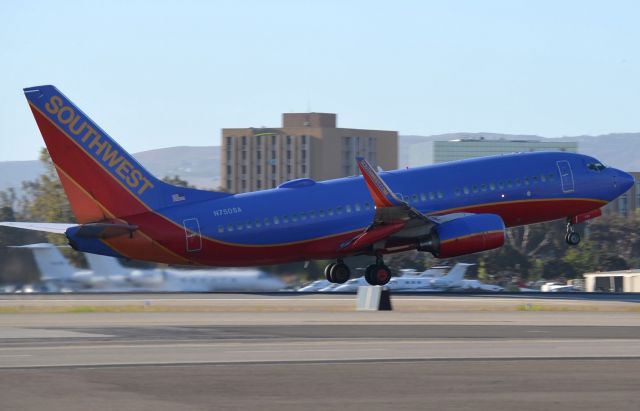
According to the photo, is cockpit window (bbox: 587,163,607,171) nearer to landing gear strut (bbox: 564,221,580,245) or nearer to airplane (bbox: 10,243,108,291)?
landing gear strut (bbox: 564,221,580,245)

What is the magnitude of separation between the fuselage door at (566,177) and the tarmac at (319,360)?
19.2ft

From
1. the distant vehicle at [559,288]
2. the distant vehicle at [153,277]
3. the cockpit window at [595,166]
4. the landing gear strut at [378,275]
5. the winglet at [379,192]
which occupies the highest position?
the cockpit window at [595,166]

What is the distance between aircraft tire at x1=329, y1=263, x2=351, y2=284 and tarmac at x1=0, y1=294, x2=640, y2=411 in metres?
1.64

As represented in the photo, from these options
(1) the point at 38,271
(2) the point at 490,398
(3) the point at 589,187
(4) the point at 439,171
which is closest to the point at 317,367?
(2) the point at 490,398

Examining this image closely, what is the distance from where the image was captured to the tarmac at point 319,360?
24.1 metres

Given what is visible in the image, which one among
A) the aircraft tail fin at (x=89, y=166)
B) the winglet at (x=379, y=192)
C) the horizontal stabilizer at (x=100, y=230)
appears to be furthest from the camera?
the winglet at (x=379, y=192)

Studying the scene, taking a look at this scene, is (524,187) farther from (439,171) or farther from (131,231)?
(131,231)

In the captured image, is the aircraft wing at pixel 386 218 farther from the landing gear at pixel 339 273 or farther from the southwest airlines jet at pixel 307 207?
the landing gear at pixel 339 273

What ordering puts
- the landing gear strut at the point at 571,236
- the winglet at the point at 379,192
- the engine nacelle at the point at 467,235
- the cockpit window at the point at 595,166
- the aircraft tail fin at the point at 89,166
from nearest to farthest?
the aircraft tail fin at the point at 89,166, the winglet at the point at 379,192, the engine nacelle at the point at 467,235, the cockpit window at the point at 595,166, the landing gear strut at the point at 571,236

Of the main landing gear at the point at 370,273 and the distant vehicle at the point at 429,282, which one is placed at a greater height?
the main landing gear at the point at 370,273

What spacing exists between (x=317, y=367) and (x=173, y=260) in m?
19.5

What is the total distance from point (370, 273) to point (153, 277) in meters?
19.1

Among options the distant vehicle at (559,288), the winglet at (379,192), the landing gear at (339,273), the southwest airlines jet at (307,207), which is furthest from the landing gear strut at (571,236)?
the distant vehicle at (559,288)

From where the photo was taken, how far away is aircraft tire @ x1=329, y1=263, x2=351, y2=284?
52250mm
